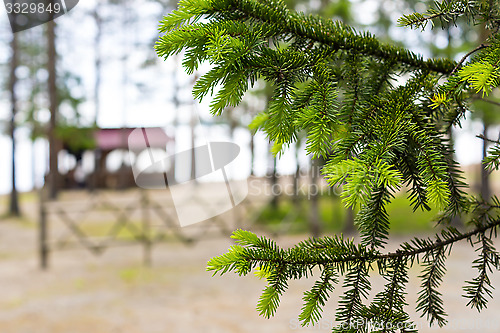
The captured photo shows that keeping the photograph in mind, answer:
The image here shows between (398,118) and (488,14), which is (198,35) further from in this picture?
(488,14)

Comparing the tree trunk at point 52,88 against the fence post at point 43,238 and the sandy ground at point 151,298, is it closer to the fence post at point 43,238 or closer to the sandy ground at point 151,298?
the sandy ground at point 151,298

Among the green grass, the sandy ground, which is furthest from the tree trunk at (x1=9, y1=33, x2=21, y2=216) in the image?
the green grass

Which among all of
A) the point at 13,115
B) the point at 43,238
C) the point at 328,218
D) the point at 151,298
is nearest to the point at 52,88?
the point at 13,115

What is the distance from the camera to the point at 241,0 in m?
1.23

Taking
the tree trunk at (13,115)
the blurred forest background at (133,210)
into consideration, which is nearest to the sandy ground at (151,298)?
the blurred forest background at (133,210)

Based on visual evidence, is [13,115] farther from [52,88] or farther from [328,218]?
[328,218]

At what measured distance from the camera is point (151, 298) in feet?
25.6

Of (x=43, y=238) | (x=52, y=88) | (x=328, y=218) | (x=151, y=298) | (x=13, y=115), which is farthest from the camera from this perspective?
(x=13, y=115)

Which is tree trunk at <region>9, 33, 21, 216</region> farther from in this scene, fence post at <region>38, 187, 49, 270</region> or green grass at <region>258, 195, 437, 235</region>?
green grass at <region>258, 195, 437, 235</region>

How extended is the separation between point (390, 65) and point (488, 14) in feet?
1.00

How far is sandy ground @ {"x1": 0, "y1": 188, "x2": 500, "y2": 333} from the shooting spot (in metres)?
6.34

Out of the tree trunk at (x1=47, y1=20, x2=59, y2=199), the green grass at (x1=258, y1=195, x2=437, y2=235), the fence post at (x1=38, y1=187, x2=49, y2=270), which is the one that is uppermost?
the tree trunk at (x1=47, y1=20, x2=59, y2=199)

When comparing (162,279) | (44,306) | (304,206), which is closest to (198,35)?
(44,306)

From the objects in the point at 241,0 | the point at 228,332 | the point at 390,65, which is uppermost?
the point at 241,0
